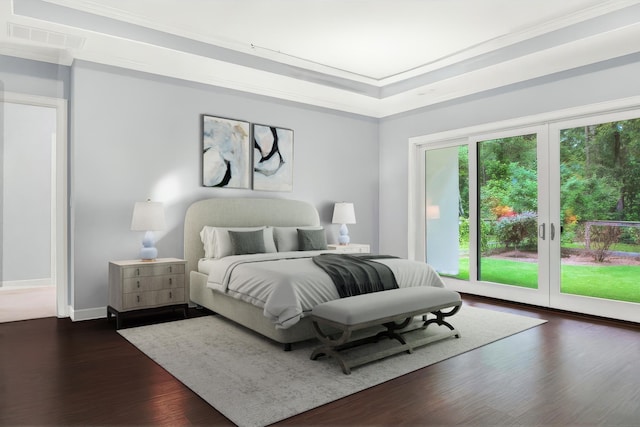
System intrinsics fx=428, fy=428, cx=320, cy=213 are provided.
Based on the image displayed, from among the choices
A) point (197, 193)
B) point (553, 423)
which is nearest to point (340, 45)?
point (197, 193)

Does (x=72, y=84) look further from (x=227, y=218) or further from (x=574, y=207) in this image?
(x=574, y=207)

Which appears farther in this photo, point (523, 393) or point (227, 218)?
point (227, 218)

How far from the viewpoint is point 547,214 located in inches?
193

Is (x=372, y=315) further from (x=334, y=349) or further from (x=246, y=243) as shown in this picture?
(x=246, y=243)

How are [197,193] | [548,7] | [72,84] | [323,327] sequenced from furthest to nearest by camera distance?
[197,193] → [72,84] → [548,7] → [323,327]

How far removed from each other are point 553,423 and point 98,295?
4.14m

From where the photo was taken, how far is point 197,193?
16.6 ft

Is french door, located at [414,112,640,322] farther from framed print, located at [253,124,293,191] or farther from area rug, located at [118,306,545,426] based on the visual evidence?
framed print, located at [253,124,293,191]

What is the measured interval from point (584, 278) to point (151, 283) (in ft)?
14.9

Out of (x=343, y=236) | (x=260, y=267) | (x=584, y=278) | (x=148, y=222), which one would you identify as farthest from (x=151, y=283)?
(x=584, y=278)

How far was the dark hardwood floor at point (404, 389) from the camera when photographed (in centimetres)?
225

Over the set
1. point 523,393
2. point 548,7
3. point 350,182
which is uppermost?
point 548,7

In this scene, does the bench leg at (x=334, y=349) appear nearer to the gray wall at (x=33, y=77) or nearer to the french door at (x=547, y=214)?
the french door at (x=547, y=214)

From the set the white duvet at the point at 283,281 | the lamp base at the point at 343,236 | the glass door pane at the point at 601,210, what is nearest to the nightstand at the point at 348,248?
the lamp base at the point at 343,236
